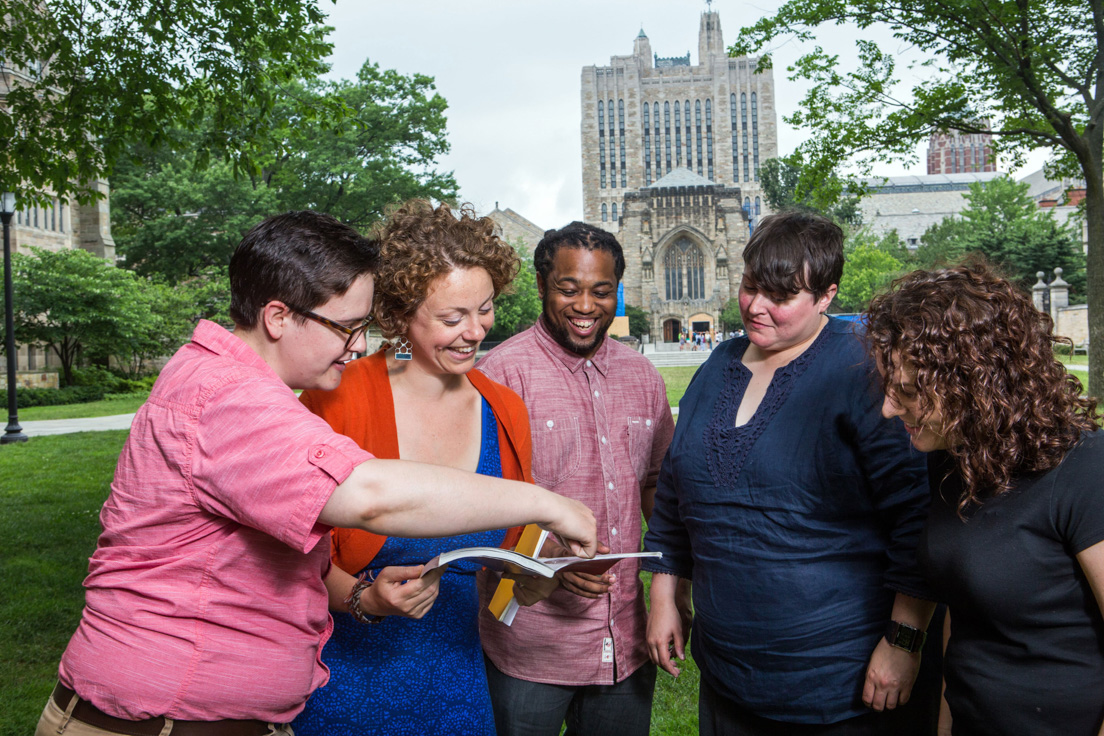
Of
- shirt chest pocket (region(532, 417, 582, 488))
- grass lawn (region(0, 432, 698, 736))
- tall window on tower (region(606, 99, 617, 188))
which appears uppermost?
tall window on tower (region(606, 99, 617, 188))

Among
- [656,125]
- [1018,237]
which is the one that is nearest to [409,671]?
[1018,237]

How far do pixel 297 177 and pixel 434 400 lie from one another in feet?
91.0

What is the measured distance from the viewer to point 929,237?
5612cm

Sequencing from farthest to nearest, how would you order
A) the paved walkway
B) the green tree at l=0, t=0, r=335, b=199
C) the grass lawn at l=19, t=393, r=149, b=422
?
1. the grass lawn at l=19, t=393, r=149, b=422
2. the paved walkway
3. the green tree at l=0, t=0, r=335, b=199

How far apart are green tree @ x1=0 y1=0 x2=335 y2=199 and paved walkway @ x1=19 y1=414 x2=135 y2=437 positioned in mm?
8125

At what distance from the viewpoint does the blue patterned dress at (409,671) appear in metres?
1.76

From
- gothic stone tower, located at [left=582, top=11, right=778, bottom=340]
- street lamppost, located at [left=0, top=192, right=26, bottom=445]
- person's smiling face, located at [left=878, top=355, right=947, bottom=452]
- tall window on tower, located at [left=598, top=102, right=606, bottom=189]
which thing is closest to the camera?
person's smiling face, located at [left=878, top=355, right=947, bottom=452]

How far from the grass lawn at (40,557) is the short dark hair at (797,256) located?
3.97 meters

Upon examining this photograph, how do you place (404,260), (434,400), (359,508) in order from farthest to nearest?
(434,400) < (404,260) < (359,508)

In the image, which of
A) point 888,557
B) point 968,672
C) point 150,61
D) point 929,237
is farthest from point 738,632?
point 929,237

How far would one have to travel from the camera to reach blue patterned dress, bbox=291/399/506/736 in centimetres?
176

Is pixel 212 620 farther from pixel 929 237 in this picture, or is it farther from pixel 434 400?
pixel 929 237

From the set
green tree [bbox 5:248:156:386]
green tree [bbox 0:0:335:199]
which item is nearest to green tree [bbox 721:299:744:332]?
green tree [bbox 5:248:156:386]

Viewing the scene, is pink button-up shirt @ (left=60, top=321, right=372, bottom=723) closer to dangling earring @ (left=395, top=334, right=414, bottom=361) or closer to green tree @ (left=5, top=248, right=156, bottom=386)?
dangling earring @ (left=395, top=334, right=414, bottom=361)
